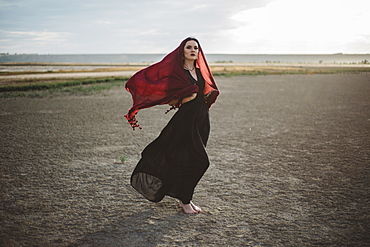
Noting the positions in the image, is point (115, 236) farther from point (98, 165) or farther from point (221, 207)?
point (98, 165)

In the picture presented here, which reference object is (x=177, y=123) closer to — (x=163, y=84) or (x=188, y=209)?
(x=163, y=84)

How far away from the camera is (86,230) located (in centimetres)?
Answer: 329

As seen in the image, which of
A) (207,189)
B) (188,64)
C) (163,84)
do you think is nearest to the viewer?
(163,84)

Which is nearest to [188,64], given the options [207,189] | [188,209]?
[188,209]

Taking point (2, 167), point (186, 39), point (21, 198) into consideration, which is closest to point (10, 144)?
point (2, 167)

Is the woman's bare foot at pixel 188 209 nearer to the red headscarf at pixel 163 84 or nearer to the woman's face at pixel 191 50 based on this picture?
the red headscarf at pixel 163 84

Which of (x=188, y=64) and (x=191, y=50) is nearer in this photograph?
(x=191, y=50)

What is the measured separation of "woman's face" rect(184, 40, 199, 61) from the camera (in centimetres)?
351

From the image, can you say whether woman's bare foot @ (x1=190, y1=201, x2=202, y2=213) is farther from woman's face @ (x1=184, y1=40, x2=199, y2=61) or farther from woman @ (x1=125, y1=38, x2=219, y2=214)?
woman's face @ (x1=184, y1=40, x2=199, y2=61)

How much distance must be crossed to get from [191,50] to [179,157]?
1.22 m

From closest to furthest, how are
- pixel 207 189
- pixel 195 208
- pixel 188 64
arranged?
pixel 188 64 < pixel 195 208 < pixel 207 189

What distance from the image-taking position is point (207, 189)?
14.5 ft

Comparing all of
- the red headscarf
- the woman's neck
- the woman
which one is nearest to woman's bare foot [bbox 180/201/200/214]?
the woman

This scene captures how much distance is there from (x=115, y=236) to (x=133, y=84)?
167 centimetres
